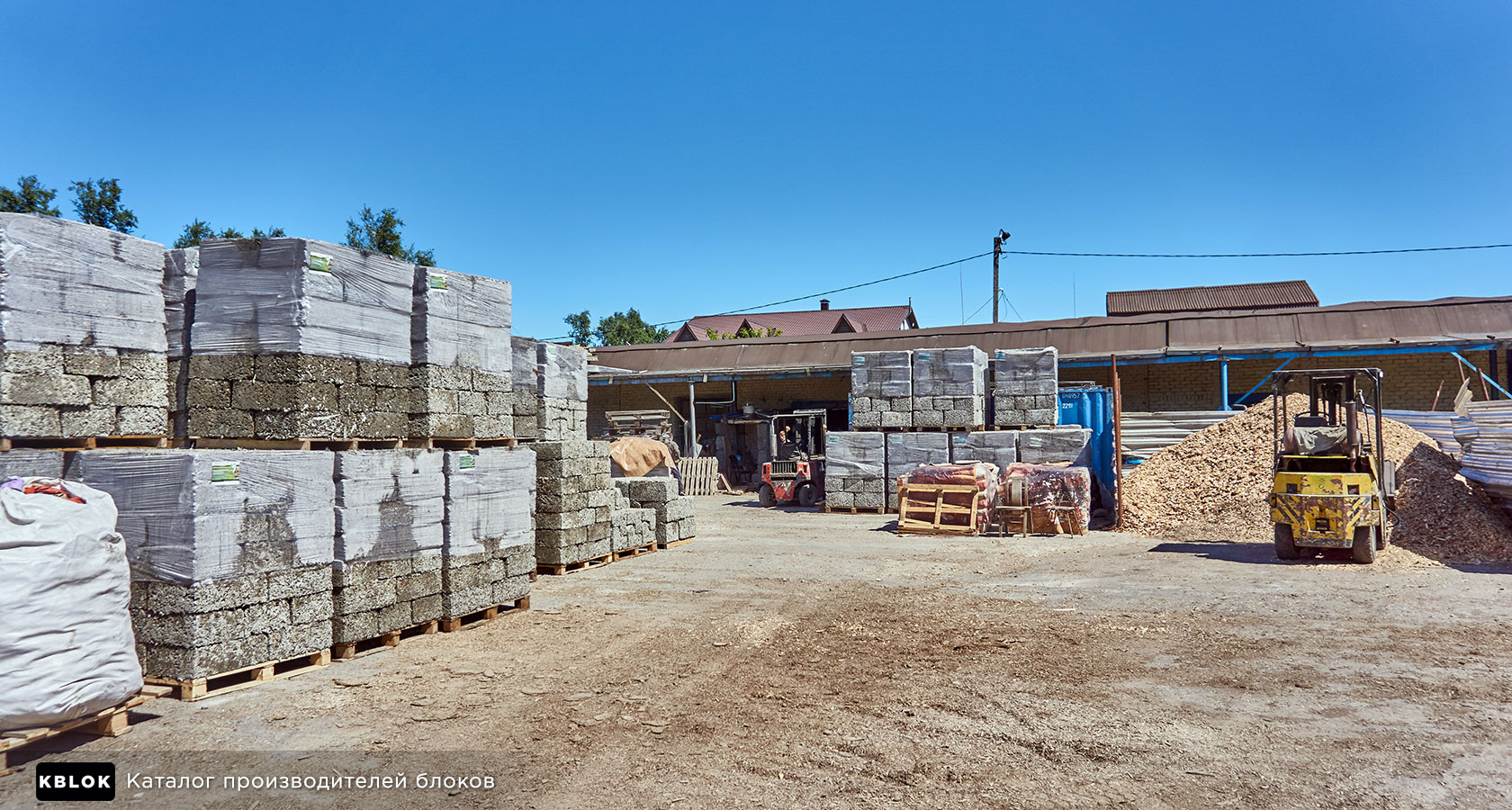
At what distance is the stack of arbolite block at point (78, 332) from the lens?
6.36 metres

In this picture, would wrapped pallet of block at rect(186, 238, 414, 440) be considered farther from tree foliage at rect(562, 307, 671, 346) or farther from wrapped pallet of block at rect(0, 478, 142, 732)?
tree foliage at rect(562, 307, 671, 346)

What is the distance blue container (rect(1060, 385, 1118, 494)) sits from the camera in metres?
18.0

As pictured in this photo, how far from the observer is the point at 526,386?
10.8 m

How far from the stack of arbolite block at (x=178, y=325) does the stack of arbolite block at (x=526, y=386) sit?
9.93ft

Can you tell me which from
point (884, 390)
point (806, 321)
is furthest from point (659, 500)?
point (806, 321)

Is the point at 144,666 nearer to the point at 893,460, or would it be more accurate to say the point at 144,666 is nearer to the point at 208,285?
the point at 208,285

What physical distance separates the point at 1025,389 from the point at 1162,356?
264 inches

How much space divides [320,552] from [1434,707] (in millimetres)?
8266

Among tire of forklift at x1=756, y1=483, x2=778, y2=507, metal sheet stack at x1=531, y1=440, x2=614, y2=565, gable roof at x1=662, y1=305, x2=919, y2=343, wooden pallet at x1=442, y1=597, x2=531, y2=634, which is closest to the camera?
wooden pallet at x1=442, y1=597, x2=531, y2=634

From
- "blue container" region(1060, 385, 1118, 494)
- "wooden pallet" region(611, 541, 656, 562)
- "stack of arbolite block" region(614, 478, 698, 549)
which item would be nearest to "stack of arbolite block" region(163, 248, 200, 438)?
"wooden pallet" region(611, 541, 656, 562)

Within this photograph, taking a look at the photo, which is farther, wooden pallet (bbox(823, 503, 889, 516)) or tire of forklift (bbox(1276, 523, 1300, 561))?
wooden pallet (bbox(823, 503, 889, 516))

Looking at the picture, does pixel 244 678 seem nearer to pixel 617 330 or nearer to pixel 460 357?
pixel 460 357

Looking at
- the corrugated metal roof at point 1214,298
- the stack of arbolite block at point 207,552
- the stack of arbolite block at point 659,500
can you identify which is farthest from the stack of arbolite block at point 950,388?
the corrugated metal roof at point 1214,298

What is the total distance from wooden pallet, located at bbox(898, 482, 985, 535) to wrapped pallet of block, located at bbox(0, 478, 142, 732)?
40.7ft
